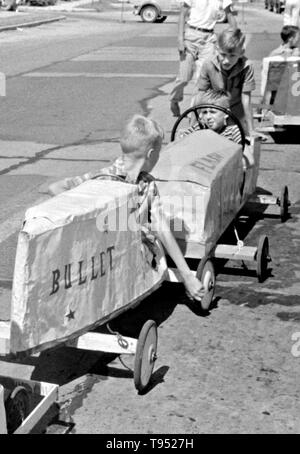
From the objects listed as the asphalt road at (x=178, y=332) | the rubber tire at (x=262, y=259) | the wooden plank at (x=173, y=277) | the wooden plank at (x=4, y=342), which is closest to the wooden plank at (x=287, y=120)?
the asphalt road at (x=178, y=332)

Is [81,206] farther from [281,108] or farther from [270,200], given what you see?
[281,108]

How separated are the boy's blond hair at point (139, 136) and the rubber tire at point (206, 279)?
2.82ft

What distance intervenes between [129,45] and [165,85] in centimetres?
881

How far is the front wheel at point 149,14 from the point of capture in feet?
114

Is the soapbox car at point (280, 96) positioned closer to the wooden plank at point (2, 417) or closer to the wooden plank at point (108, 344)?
the wooden plank at point (108, 344)

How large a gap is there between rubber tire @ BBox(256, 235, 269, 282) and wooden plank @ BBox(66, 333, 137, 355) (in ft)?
5.31

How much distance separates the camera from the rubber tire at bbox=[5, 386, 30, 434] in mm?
3412

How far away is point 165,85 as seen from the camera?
49.1 feet

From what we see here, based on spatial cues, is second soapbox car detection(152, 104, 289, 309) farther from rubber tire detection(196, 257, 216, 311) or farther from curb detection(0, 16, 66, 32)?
curb detection(0, 16, 66, 32)

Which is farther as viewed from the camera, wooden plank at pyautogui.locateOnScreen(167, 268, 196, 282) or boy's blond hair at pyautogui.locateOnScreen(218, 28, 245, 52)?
boy's blond hair at pyautogui.locateOnScreen(218, 28, 245, 52)

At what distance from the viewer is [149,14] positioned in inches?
1378

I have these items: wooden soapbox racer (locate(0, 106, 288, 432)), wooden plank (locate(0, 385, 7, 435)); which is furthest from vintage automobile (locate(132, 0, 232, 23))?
wooden plank (locate(0, 385, 7, 435))

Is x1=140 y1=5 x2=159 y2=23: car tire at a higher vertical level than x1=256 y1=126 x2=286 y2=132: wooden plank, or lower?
lower

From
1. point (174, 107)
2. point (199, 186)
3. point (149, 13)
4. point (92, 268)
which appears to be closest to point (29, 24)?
point (149, 13)
